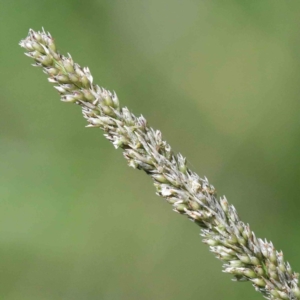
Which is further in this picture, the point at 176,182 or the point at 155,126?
the point at 155,126

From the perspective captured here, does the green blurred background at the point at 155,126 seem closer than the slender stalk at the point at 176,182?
No

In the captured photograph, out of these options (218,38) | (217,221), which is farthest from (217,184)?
(217,221)

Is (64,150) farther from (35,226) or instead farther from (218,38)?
(218,38)

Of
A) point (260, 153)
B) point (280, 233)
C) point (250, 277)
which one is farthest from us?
point (260, 153)

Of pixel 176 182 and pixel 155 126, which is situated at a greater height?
pixel 155 126
